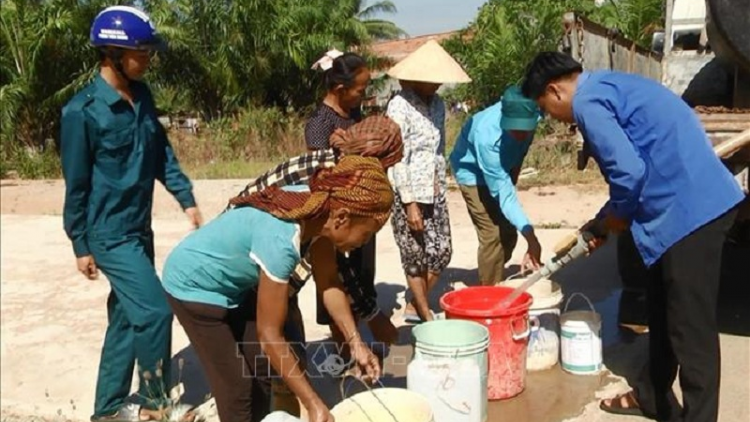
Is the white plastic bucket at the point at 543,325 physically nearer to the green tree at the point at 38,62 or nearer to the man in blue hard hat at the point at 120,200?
the man in blue hard hat at the point at 120,200

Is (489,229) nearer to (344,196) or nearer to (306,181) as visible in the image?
(306,181)

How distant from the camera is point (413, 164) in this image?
4.66m

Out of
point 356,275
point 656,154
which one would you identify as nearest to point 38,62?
point 356,275

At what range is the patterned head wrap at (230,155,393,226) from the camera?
2.45 meters

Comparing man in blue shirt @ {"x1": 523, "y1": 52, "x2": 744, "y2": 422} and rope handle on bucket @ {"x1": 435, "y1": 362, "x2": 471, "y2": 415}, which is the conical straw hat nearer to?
man in blue shirt @ {"x1": 523, "y1": 52, "x2": 744, "y2": 422}

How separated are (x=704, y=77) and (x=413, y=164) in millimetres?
2189

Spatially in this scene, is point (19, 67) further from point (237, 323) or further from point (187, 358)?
point (237, 323)

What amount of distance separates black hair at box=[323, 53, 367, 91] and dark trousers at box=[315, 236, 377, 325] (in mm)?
829

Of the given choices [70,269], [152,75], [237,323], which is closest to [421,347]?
[237,323]

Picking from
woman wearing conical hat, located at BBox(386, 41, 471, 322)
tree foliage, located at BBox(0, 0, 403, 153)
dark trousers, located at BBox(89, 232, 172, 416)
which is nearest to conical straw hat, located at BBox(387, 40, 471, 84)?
woman wearing conical hat, located at BBox(386, 41, 471, 322)

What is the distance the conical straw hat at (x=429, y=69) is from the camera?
462cm

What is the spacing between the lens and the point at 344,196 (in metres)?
2.45

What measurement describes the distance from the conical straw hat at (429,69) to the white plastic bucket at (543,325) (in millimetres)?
1226

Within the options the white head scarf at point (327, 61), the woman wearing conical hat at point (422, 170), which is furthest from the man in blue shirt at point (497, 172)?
the white head scarf at point (327, 61)
